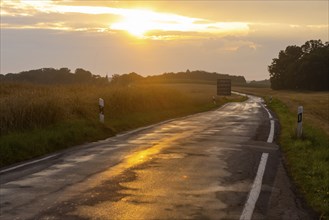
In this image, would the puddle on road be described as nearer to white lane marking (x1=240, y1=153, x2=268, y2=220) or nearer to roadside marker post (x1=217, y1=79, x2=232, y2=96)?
white lane marking (x1=240, y1=153, x2=268, y2=220)

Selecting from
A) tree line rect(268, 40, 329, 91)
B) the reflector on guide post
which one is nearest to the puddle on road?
the reflector on guide post

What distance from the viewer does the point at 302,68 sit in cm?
10825

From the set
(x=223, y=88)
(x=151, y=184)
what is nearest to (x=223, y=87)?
(x=223, y=88)

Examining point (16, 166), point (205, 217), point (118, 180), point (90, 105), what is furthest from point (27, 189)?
point (90, 105)

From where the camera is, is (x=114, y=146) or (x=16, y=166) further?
(x=114, y=146)

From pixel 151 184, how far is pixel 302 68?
106009mm

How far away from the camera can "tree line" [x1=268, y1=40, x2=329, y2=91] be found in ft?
350

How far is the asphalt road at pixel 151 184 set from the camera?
6.41 metres

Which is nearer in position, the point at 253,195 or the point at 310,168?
the point at 253,195

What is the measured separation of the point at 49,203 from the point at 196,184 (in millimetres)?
2676

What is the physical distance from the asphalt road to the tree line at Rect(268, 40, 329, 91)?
99.2 m

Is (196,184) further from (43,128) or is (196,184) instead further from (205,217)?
(43,128)

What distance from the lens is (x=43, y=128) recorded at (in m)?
15.3

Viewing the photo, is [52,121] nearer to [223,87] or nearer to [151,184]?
[151,184]
